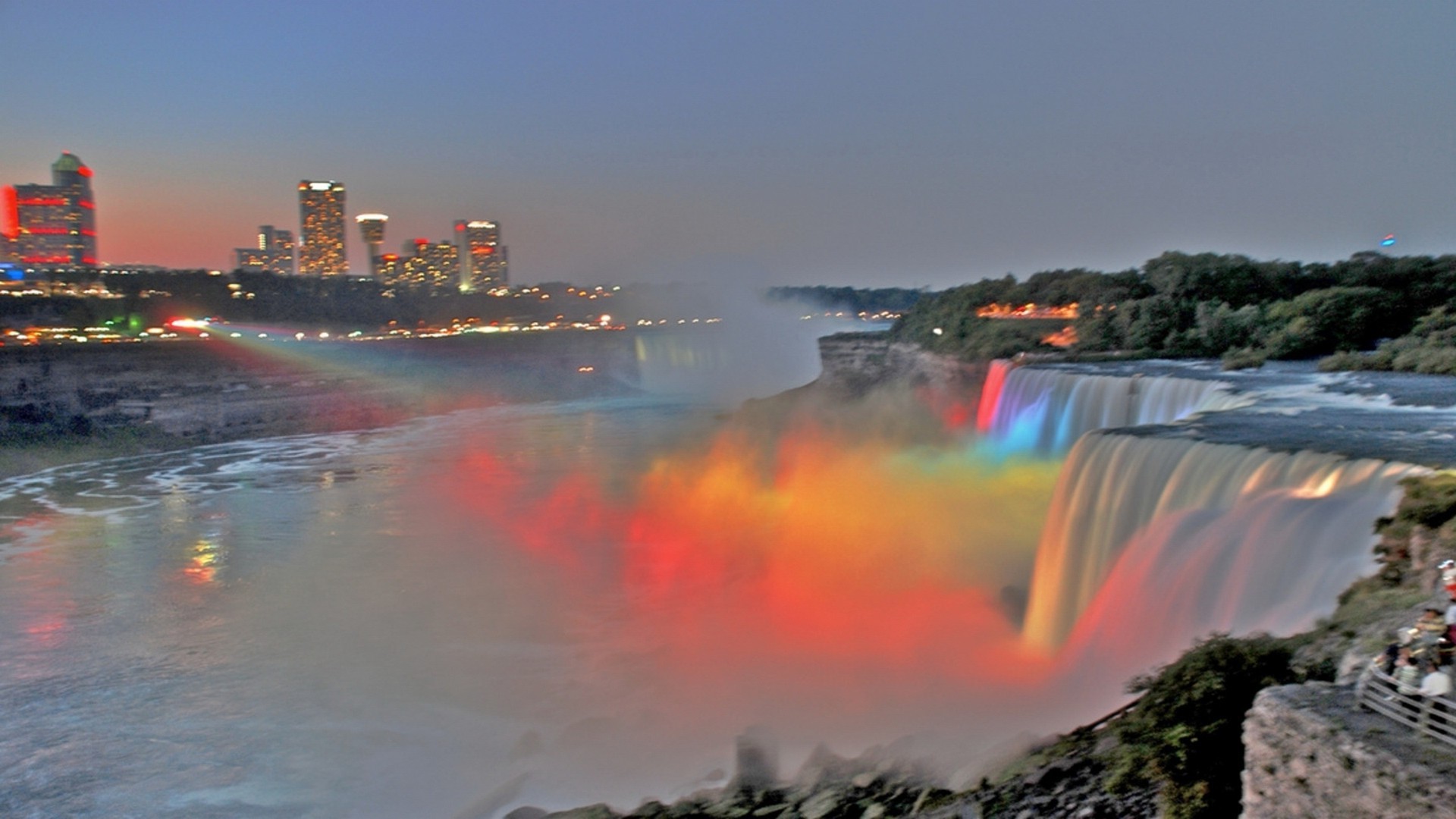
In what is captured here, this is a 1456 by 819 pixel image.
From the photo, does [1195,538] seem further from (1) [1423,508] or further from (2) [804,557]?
(2) [804,557]

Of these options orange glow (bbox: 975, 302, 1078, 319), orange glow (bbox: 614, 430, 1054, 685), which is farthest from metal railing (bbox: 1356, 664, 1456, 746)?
orange glow (bbox: 975, 302, 1078, 319)

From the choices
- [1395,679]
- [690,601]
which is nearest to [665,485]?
[690,601]

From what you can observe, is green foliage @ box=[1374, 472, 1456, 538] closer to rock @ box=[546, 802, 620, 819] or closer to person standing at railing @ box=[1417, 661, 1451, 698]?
person standing at railing @ box=[1417, 661, 1451, 698]

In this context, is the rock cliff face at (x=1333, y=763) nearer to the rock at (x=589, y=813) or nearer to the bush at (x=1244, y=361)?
the rock at (x=589, y=813)

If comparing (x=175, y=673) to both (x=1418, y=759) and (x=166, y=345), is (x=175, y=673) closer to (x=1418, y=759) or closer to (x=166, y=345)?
(x=1418, y=759)

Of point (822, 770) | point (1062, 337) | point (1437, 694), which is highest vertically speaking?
point (1062, 337)

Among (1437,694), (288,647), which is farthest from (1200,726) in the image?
(288,647)
